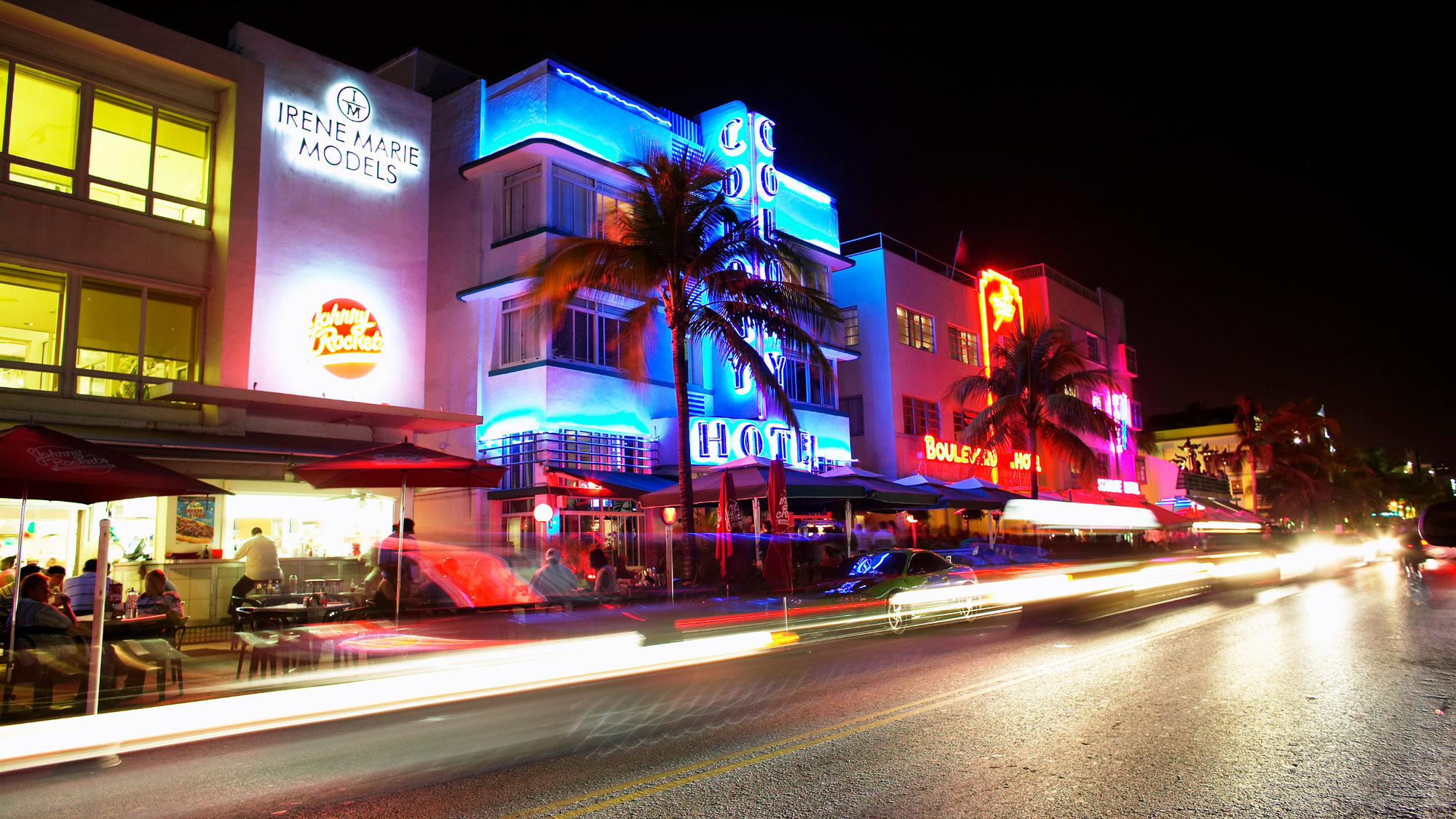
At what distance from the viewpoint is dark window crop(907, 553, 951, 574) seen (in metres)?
15.2

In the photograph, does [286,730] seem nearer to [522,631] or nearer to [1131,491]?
[522,631]

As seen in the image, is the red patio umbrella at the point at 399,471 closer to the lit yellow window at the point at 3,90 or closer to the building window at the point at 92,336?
the building window at the point at 92,336

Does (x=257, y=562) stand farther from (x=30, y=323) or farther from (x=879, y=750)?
(x=879, y=750)

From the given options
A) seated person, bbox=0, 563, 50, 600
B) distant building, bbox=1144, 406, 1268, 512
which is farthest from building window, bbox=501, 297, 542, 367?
distant building, bbox=1144, 406, 1268, 512

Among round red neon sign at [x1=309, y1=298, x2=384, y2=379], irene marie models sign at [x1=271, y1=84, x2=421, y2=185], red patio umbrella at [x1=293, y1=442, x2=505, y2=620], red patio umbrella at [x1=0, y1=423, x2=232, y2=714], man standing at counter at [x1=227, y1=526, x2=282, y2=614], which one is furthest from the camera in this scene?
irene marie models sign at [x1=271, y1=84, x2=421, y2=185]

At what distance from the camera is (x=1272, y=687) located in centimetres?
855

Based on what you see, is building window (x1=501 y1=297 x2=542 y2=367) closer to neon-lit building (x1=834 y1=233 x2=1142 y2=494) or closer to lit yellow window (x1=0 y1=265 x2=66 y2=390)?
lit yellow window (x1=0 y1=265 x2=66 y2=390)

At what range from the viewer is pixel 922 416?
3244cm

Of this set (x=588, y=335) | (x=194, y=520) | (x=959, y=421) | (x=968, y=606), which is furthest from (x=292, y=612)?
(x=959, y=421)

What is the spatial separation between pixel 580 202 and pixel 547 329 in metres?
3.46

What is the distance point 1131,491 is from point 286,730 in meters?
45.5

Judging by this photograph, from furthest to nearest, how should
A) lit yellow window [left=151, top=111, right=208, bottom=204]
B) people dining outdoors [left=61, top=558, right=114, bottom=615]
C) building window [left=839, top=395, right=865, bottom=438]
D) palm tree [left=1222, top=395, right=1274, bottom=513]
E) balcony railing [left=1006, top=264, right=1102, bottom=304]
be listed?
palm tree [left=1222, top=395, right=1274, bottom=513] < balcony railing [left=1006, top=264, right=1102, bottom=304] < building window [left=839, top=395, right=865, bottom=438] < lit yellow window [left=151, top=111, right=208, bottom=204] < people dining outdoors [left=61, top=558, right=114, bottom=615]

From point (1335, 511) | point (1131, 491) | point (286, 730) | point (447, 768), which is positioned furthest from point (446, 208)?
point (1335, 511)

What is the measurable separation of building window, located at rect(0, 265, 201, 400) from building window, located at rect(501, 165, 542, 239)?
7.04 metres
